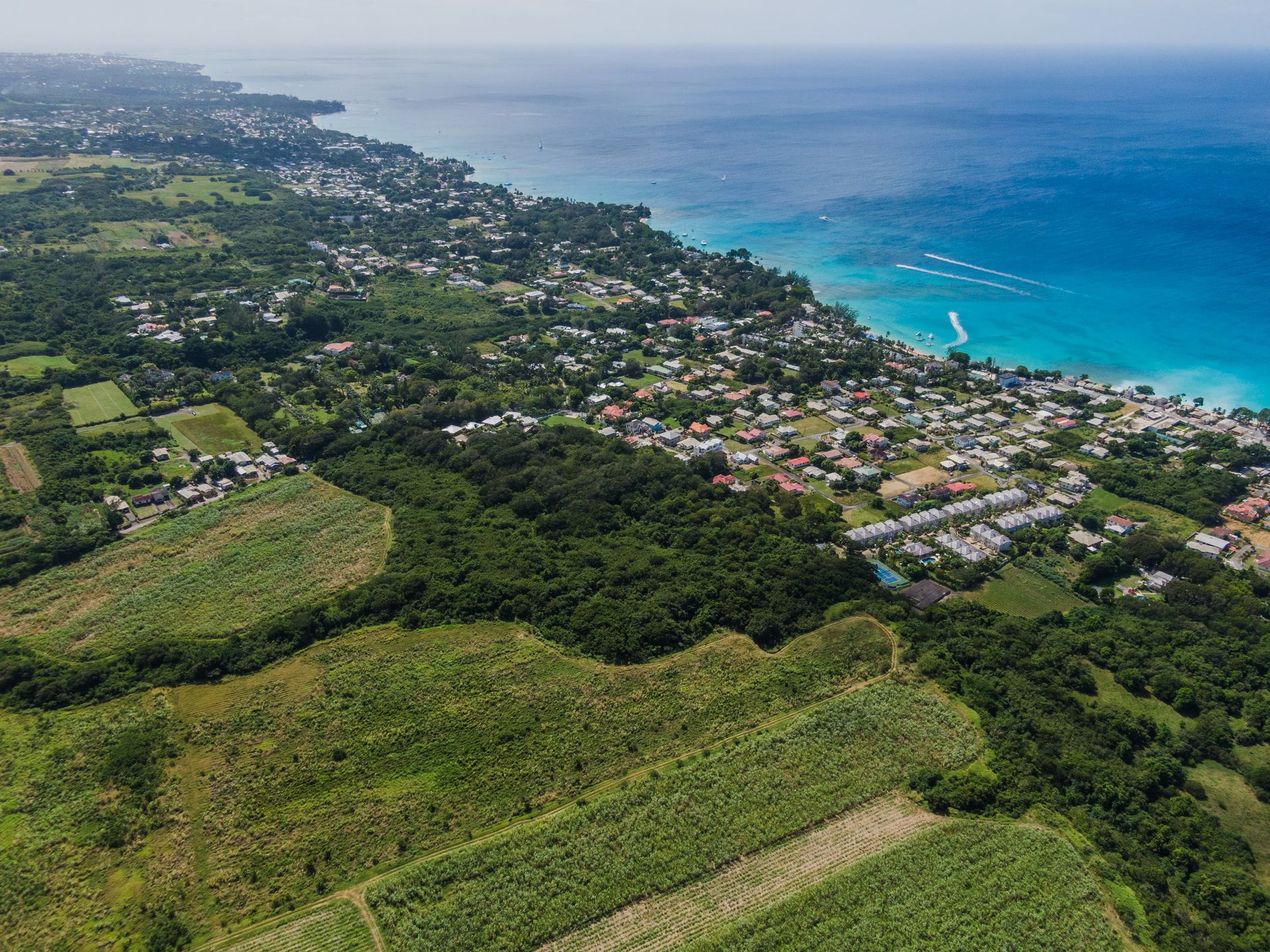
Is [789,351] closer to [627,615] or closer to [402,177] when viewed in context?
[627,615]

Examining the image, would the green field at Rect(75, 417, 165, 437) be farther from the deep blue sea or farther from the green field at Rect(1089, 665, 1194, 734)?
the deep blue sea

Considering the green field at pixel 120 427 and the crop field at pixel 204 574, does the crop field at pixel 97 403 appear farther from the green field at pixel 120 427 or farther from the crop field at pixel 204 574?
the crop field at pixel 204 574

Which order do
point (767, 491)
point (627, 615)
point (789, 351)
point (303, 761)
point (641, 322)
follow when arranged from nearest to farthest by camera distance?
point (303, 761)
point (627, 615)
point (767, 491)
point (789, 351)
point (641, 322)

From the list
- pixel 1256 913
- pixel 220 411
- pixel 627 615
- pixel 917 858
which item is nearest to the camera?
pixel 1256 913

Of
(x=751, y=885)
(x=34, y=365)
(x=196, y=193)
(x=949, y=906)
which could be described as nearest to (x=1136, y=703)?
(x=949, y=906)

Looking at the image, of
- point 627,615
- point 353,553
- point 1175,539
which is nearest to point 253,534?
point 353,553

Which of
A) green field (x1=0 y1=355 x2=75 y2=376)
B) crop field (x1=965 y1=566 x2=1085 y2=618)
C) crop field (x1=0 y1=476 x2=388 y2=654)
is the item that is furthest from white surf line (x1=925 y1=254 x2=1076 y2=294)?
green field (x1=0 y1=355 x2=75 y2=376)

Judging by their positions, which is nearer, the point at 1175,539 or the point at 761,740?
the point at 761,740

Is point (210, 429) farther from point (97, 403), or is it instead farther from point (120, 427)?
point (97, 403)
